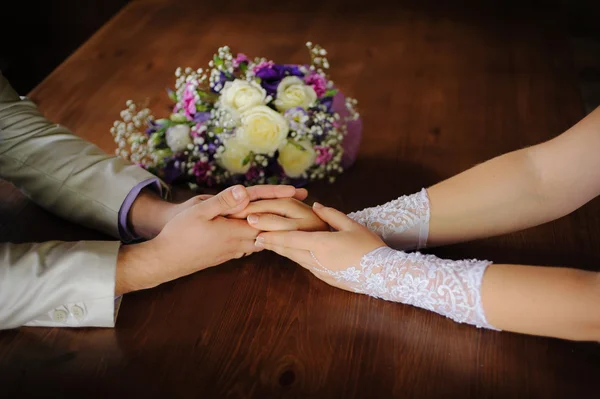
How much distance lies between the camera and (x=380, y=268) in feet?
3.45

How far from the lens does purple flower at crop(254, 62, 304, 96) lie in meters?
1.29

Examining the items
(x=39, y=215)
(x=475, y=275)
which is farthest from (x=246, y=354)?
(x=39, y=215)

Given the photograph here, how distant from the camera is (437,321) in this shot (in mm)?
1022

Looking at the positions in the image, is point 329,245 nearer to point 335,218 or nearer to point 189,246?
point 335,218

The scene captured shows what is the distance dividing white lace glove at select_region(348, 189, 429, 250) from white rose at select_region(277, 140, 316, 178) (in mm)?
186

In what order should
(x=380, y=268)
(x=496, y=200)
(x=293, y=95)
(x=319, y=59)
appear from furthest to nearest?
(x=319, y=59)
(x=293, y=95)
(x=496, y=200)
(x=380, y=268)

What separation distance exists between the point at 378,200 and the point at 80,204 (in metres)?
0.66

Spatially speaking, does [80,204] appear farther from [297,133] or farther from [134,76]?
[134,76]

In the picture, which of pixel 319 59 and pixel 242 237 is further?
pixel 319 59

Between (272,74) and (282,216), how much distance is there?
33 cm

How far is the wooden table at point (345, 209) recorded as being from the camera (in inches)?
37.2

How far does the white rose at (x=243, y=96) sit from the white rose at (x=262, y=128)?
17mm

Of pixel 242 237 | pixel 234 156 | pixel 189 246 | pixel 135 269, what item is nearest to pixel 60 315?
pixel 135 269

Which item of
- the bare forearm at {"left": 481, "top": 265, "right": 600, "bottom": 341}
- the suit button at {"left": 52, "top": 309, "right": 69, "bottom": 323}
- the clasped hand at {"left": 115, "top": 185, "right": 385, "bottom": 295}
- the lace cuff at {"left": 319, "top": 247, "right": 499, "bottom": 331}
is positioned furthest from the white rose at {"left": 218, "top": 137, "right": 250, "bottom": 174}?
the bare forearm at {"left": 481, "top": 265, "right": 600, "bottom": 341}
